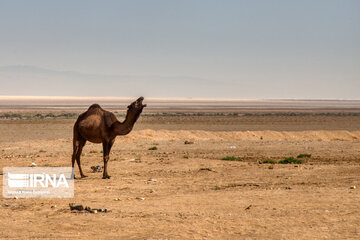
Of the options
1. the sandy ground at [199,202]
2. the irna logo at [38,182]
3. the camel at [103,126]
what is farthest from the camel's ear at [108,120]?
the irna logo at [38,182]

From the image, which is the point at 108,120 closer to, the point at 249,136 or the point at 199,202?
the point at 199,202

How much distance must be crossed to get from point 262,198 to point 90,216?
4.33 meters

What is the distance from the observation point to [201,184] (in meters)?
17.3

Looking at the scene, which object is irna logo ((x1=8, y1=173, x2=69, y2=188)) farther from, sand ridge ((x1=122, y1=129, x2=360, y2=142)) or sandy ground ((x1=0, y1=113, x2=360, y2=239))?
sand ridge ((x1=122, y1=129, x2=360, y2=142))

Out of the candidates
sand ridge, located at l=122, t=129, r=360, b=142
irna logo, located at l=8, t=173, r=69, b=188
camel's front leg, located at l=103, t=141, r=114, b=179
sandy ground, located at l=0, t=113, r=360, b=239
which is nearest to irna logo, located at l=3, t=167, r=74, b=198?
irna logo, located at l=8, t=173, r=69, b=188

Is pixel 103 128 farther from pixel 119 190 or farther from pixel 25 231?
pixel 25 231

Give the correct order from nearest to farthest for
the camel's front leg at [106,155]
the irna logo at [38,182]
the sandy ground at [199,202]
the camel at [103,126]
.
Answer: the sandy ground at [199,202] → the irna logo at [38,182] → the camel's front leg at [106,155] → the camel at [103,126]

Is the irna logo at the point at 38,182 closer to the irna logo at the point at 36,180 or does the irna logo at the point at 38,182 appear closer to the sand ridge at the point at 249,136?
the irna logo at the point at 36,180

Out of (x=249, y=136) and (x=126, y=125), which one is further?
(x=249, y=136)

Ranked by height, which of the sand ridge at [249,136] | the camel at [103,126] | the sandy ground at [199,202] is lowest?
the sand ridge at [249,136]

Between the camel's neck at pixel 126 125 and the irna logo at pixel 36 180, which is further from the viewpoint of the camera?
the camel's neck at pixel 126 125

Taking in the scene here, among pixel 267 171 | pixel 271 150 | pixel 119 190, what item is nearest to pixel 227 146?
pixel 271 150

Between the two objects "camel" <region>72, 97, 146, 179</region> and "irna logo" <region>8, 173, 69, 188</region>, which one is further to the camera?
"camel" <region>72, 97, 146, 179</region>

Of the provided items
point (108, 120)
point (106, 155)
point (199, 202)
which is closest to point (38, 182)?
point (106, 155)
